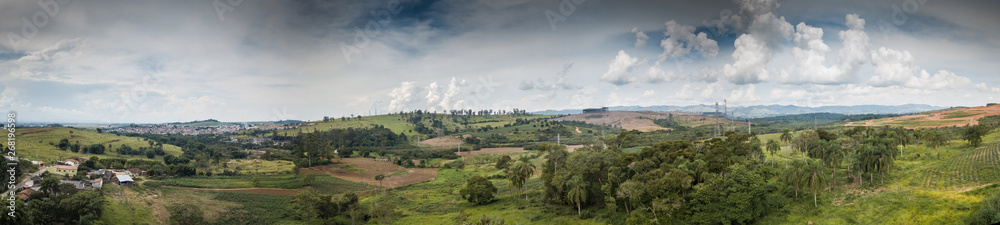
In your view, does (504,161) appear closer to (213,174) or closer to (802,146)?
(802,146)

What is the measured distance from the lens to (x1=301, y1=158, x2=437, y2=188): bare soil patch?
91.4 metres

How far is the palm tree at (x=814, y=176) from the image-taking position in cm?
3775

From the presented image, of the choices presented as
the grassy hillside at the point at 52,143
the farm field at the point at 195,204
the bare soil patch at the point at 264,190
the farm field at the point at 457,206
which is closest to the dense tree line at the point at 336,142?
the bare soil patch at the point at 264,190

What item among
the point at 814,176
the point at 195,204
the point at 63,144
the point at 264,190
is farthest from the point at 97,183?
the point at 814,176

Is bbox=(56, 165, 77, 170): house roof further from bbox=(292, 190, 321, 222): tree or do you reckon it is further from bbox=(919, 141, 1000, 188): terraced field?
bbox=(919, 141, 1000, 188): terraced field

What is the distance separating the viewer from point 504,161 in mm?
93938

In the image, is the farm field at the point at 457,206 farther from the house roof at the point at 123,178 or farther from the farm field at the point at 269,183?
the house roof at the point at 123,178

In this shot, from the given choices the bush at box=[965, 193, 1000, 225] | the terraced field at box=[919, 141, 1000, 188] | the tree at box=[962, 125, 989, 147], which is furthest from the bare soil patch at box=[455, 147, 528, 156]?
the bush at box=[965, 193, 1000, 225]

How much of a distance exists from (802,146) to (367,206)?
65.8 meters

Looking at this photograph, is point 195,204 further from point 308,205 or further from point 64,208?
point 308,205

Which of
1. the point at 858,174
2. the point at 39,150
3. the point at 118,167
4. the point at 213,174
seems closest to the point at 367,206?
the point at 213,174

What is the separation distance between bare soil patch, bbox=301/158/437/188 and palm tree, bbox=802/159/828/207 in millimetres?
71178

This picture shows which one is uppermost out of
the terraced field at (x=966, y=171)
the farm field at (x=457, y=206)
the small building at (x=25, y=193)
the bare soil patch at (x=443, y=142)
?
the terraced field at (x=966, y=171)

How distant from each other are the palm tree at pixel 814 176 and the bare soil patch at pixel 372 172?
234 ft
